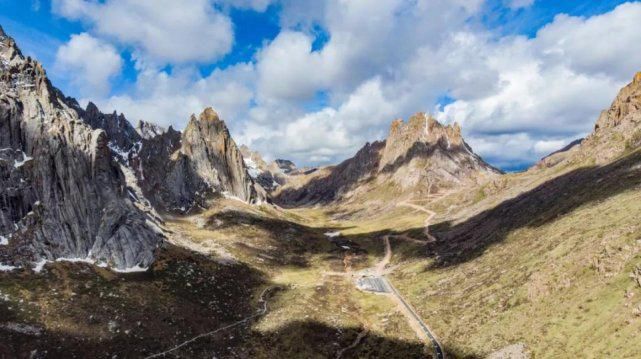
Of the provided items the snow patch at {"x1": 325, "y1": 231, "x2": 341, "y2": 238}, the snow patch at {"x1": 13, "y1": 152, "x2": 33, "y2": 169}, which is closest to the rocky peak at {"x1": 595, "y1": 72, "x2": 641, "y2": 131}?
the snow patch at {"x1": 325, "y1": 231, "x2": 341, "y2": 238}

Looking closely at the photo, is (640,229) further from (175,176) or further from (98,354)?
(175,176)

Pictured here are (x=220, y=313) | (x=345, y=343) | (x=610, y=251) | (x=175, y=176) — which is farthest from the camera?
(x=175, y=176)

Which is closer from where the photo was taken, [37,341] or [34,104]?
[37,341]

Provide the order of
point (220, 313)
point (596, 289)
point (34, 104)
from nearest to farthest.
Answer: point (596, 289) → point (220, 313) → point (34, 104)

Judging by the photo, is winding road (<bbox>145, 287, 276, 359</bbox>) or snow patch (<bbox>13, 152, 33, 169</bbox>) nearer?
winding road (<bbox>145, 287, 276, 359</bbox>)

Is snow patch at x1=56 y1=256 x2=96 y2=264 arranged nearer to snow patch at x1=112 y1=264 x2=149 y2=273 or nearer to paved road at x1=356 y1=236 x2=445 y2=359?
snow patch at x1=112 y1=264 x2=149 y2=273

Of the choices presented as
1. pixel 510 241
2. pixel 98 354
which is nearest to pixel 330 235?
pixel 510 241

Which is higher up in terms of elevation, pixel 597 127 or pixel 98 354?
pixel 597 127

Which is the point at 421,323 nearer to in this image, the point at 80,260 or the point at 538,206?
the point at 538,206

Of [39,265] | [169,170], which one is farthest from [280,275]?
[169,170]
